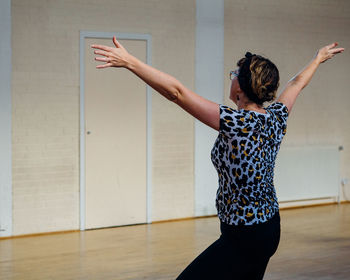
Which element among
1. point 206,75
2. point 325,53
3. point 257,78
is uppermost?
point 206,75

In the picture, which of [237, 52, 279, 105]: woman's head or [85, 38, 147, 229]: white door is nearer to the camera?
[237, 52, 279, 105]: woman's head

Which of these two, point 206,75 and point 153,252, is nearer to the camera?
point 153,252

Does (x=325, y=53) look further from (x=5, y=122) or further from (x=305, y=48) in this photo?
(x=305, y=48)

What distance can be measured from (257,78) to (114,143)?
171 inches

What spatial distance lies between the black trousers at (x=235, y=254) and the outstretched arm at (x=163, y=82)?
386mm

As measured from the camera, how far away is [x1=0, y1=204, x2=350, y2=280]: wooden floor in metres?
4.67

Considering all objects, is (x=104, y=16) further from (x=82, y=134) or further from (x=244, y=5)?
(x=244, y=5)

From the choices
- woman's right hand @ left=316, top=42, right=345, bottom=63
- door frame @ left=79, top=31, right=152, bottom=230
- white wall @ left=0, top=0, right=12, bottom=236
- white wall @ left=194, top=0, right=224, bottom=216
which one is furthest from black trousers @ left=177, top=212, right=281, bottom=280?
white wall @ left=194, top=0, right=224, bottom=216

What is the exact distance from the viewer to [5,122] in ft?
19.1

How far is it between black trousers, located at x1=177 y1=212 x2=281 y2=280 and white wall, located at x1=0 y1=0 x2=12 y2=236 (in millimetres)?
4100

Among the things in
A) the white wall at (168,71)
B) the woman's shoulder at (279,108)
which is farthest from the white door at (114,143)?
the woman's shoulder at (279,108)

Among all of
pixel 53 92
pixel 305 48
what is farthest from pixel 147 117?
pixel 305 48

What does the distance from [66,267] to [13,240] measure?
1.20 meters

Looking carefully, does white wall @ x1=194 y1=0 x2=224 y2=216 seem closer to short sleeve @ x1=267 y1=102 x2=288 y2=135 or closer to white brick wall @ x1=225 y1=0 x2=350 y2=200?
white brick wall @ x1=225 y1=0 x2=350 y2=200
